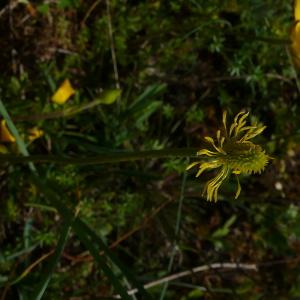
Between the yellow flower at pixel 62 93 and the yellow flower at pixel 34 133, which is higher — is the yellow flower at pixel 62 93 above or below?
above

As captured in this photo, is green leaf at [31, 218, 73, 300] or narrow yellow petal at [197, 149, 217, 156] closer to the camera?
narrow yellow petal at [197, 149, 217, 156]

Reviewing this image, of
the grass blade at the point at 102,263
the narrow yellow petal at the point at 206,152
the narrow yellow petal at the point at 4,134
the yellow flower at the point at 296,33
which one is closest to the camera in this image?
the narrow yellow petal at the point at 206,152

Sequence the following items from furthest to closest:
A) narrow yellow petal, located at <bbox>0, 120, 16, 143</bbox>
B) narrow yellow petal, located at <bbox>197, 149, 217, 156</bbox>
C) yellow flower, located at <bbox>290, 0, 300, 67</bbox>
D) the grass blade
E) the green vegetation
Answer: the green vegetation → narrow yellow petal, located at <bbox>0, 120, 16, 143</bbox> → yellow flower, located at <bbox>290, 0, 300, 67</bbox> → the grass blade → narrow yellow petal, located at <bbox>197, 149, 217, 156</bbox>

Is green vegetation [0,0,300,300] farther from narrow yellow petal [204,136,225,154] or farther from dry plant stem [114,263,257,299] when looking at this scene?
narrow yellow petal [204,136,225,154]

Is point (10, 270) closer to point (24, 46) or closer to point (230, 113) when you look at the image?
point (24, 46)

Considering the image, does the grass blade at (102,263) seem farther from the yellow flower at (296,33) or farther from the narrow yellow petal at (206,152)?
the yellow flower at (296,33)

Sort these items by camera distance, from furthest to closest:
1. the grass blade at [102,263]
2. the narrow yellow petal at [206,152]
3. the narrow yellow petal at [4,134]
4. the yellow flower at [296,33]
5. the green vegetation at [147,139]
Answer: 1. the green vegetation at [147,139]
2. the narrow yellow petal at [4,134]
3. the yellow flower at [296,33]
4. the grass blade at [102,263]
5. the narrow yellow petal at [206,152]

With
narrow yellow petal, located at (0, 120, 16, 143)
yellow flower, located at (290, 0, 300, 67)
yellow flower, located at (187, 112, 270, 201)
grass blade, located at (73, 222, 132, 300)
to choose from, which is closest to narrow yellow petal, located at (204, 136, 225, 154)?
yellow flower, located at (187, 112, 270, 201)

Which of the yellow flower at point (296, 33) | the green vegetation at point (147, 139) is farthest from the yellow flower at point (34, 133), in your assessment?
the yellow flower at point (296, 33)

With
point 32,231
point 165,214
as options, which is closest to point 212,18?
point 165,214
